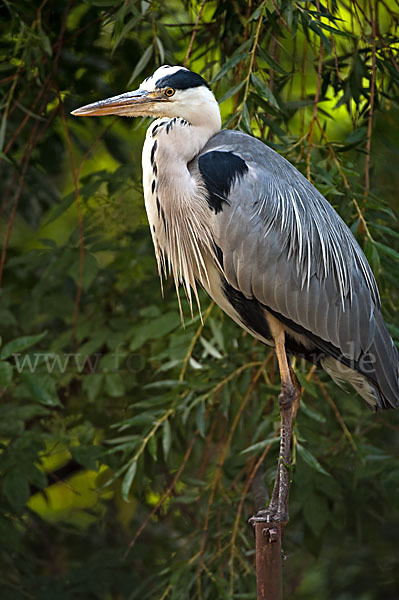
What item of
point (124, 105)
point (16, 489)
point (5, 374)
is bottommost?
point (16, 489)

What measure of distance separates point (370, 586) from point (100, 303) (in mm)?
1932

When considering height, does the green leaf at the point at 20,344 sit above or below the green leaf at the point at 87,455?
above

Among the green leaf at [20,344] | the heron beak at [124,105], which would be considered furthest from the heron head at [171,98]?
the green leaf at [20,344]

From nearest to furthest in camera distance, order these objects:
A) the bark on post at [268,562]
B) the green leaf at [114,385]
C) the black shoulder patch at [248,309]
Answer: the bark on post at [268,562]
the black shoulder patch at [248,309]
the green leaf at [114,385]

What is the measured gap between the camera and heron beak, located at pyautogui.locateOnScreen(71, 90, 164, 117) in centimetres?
197

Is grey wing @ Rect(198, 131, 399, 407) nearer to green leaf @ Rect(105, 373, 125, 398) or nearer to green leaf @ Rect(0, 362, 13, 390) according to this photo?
green leaf @ Rect(0, 362, 13, 390)

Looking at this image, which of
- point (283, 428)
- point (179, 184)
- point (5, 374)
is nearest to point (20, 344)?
point (5, 374)

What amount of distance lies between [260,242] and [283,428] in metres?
0.49

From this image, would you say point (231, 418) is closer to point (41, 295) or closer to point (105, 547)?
point (41, 295)

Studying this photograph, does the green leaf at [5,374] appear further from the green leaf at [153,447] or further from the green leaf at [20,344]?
the green leaf at [153,447]

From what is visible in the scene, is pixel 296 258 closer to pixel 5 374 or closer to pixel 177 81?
pixel 177 81

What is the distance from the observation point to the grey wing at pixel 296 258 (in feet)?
6.82

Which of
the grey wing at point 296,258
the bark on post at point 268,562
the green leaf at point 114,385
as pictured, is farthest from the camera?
the green leaf at point 114,385

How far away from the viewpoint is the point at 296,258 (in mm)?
2203
